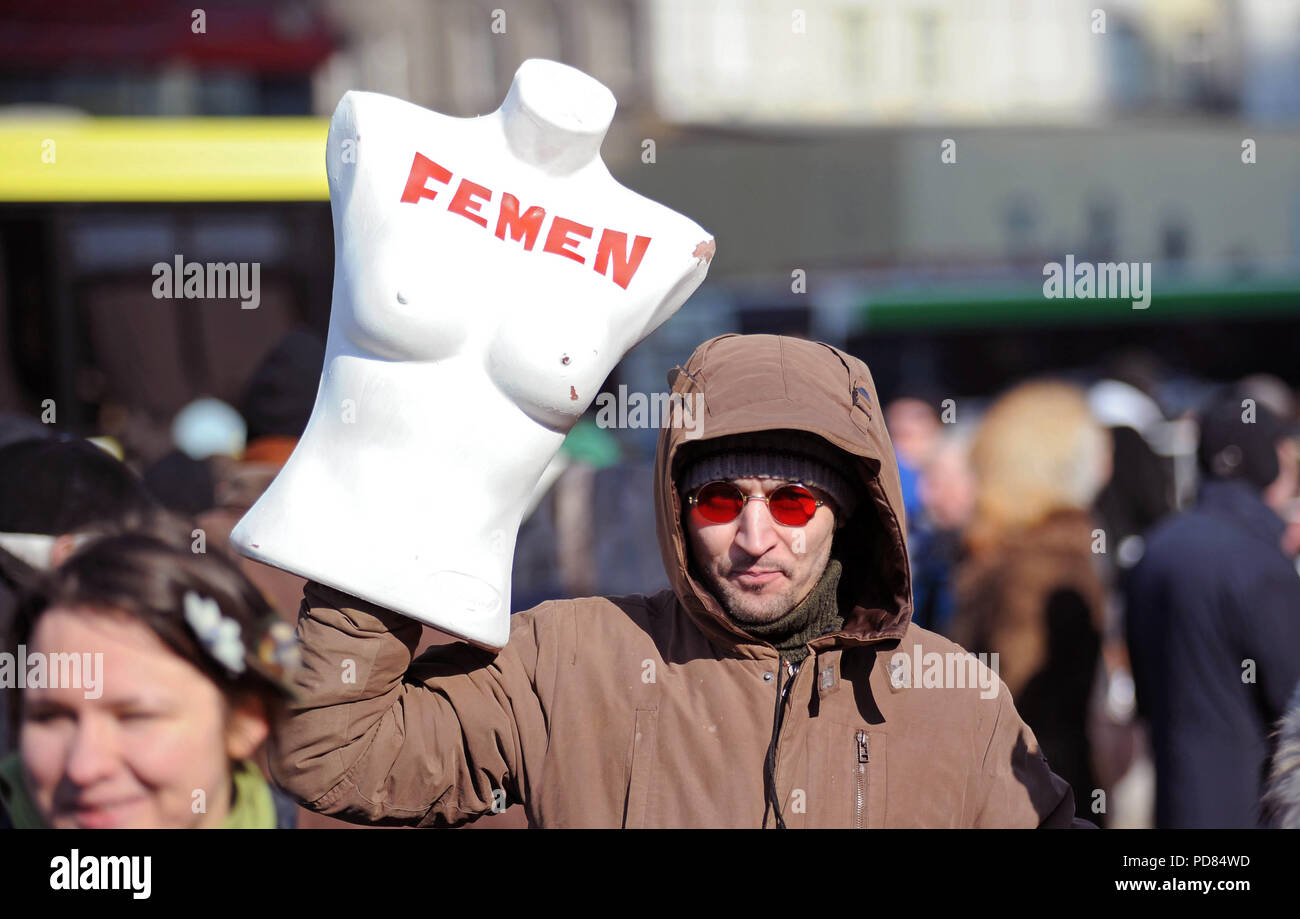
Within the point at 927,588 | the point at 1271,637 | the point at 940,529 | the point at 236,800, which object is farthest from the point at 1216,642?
the point at 236,800

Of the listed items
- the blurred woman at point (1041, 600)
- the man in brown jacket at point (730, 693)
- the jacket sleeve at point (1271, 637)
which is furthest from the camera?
the blurred woman at point (1041, 600)

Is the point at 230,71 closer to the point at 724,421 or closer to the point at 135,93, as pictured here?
the point at 135,93

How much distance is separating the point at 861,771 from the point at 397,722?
69cm

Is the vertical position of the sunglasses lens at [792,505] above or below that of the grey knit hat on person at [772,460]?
below

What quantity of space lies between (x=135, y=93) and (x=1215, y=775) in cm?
1924

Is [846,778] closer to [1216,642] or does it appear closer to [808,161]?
[1216,642]

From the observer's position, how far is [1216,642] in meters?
3.98

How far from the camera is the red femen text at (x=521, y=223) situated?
2088 mm

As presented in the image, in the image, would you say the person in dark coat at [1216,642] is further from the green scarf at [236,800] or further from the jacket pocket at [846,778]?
the green scarf at [236,800]

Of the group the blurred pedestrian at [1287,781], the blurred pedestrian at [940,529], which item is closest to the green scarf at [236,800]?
the blurred pedestrian at [1287,781]

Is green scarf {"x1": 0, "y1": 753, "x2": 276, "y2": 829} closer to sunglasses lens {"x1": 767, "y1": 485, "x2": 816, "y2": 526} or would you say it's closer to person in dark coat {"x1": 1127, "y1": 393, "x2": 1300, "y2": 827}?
sunglasses lens {"x1": 767, "y1": 485, "x2": 816, "y2": 526}

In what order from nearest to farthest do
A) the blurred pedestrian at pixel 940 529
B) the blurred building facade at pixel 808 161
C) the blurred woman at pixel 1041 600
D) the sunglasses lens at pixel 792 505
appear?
the sunglasses lens at pixel 792 505 < the blurred woman at pixel 1041 600 < the blurred pedestrian at pixel 940 529 < the blurred building facade at pixel 808 161

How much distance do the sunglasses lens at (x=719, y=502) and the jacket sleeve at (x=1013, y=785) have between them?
49cm

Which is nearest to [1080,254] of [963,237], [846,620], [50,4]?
[963,237]
